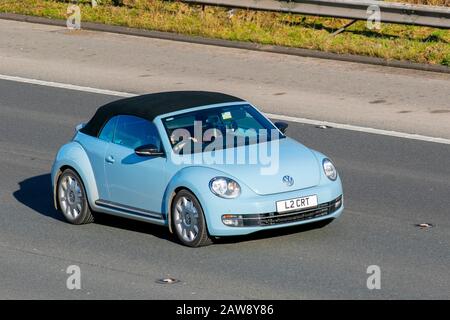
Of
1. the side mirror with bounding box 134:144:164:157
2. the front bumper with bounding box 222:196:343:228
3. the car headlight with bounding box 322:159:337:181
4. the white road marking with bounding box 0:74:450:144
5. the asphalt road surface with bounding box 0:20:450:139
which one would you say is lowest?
the white road marking with bounding box 0:74:450:144

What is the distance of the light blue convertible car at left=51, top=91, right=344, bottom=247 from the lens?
498 inches

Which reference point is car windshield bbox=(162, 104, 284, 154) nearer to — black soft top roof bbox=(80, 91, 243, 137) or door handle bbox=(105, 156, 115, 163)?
black soft top roof bbox=(80, 91, 243, 137)

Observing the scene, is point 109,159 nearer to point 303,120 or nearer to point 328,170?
point 328,170

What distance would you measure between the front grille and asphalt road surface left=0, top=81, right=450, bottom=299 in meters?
0.28

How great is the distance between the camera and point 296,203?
1270 centimetres

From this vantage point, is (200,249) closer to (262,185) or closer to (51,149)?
(262,185)

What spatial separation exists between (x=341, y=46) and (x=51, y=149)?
746 centimetres

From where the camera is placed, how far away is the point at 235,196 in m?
12.6

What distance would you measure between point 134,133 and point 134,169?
56cm

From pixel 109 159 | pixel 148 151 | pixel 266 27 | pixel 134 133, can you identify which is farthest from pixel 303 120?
pixel 148 151

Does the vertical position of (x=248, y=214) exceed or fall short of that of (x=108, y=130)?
it falls short

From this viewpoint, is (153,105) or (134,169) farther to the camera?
(153,105)

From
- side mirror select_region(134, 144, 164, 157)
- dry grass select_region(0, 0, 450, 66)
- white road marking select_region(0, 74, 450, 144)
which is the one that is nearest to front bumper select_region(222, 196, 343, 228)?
side mirror select_region(134, 144, 164, 157)
